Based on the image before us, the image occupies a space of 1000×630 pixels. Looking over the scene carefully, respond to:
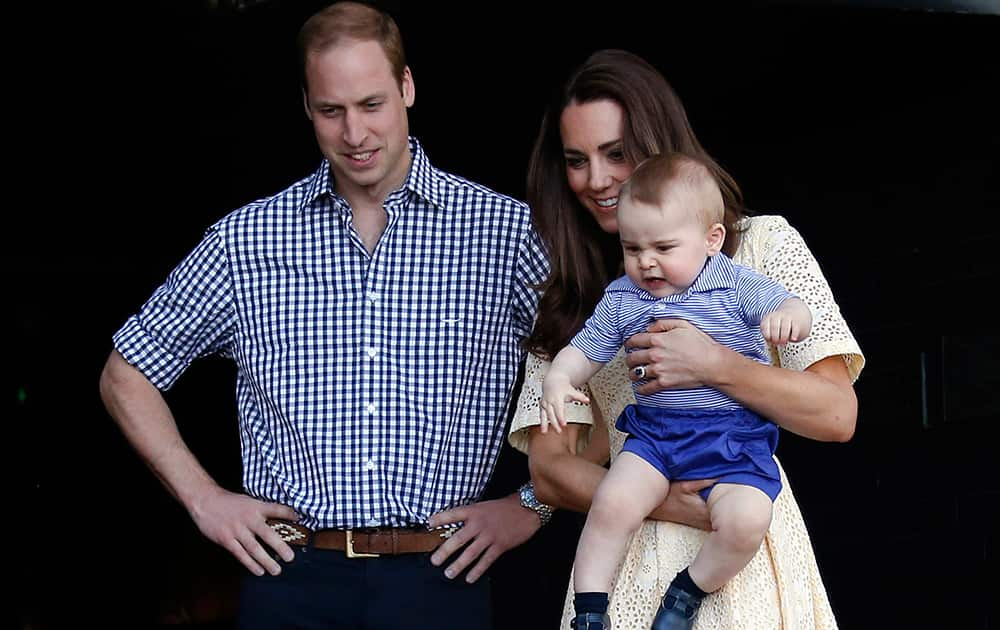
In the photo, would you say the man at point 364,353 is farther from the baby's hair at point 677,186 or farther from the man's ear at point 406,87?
the baby's hair at point 677,186

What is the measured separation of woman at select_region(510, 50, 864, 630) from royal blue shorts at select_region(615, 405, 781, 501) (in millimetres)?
33

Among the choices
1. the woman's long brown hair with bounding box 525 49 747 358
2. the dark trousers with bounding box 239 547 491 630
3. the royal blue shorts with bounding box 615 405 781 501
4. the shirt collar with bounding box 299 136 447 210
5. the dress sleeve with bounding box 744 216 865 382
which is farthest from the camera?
the shirt collar with bounding box 299 136 447 210

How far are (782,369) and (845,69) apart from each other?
306cm

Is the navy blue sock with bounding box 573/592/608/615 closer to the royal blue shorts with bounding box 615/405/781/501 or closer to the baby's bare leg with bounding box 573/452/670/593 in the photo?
the baby's bare leg with bounding box 573/452/670/593

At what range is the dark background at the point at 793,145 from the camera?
4.99m

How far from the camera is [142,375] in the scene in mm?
3428

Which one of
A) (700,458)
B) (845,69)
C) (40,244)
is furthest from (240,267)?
(40,244)

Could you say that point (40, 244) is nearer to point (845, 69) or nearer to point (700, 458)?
point (845, 69)

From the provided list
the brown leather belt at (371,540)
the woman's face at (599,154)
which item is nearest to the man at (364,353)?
the brown leather belt at (371,540)

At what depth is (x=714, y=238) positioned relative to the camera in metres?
2.45

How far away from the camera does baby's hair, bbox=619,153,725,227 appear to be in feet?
7.86

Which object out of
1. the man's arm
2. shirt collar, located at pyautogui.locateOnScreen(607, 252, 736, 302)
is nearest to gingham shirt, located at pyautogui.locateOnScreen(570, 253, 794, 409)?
shirt collar, located at pyautogui.locateOnScreen(607, 252, 736, 302)

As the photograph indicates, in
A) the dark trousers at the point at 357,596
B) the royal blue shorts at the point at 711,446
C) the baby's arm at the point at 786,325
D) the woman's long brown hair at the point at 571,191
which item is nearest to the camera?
the baby's arm at the point at 786,325

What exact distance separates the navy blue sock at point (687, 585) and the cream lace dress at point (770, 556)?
0.16 ft
